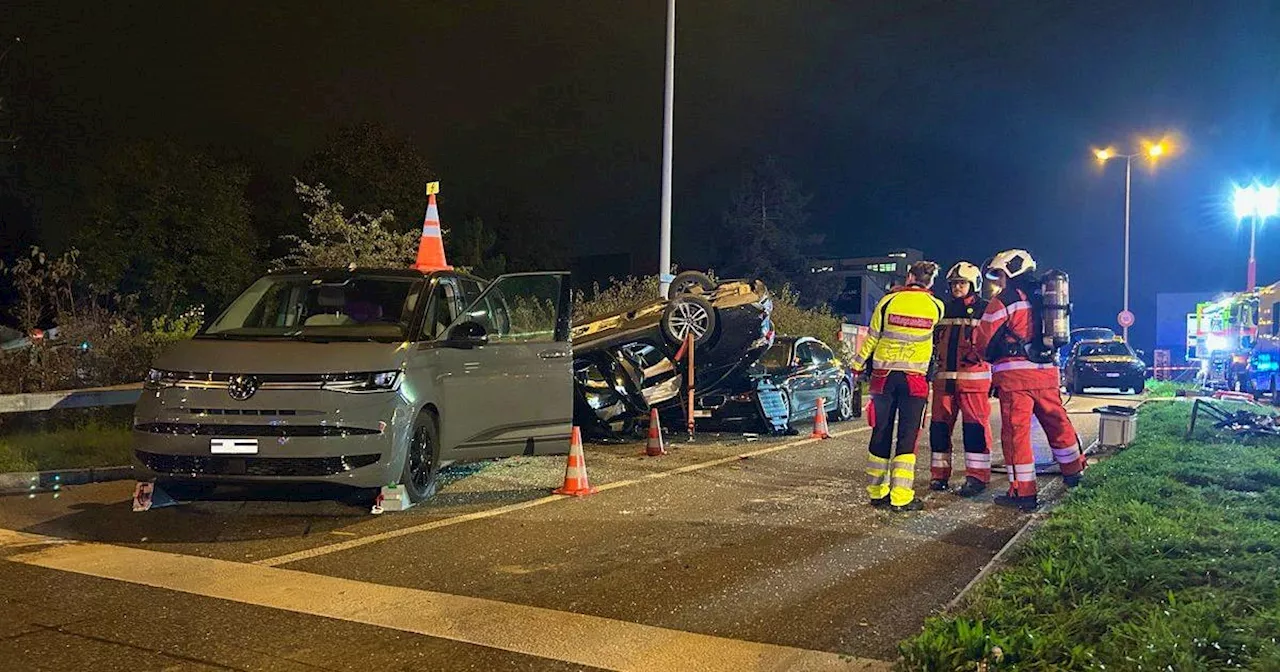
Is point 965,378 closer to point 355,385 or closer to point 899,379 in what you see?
point 899,379

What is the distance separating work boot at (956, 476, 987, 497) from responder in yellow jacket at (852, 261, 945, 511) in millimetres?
696

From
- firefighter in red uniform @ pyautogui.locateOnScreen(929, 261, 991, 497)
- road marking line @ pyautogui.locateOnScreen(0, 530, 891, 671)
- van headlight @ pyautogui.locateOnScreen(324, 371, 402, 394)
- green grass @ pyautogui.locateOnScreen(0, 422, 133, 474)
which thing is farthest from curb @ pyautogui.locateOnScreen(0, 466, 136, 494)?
firefighter in red uniform @ pyautogui.locateOnScreen(929, 261, 991, 497)

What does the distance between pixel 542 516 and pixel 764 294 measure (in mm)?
5297

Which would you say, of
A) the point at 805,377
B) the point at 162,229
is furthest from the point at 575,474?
the point at 162,229

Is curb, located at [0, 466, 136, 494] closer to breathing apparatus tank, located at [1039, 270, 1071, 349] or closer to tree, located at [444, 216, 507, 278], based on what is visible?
breathing apparatus tank, located at [1039, 270, 1071, 349]

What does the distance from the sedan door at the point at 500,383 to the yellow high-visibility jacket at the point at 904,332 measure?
2540mm

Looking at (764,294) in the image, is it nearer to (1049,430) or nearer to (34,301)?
(1049,430)

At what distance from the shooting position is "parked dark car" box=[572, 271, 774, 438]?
1073 centimetres

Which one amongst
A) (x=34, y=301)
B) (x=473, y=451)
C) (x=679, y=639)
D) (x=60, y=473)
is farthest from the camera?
(x=34, y=301)

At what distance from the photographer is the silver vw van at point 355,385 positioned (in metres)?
6.32

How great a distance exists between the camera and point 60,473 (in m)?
8.38

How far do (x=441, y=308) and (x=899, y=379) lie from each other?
12.1 feet

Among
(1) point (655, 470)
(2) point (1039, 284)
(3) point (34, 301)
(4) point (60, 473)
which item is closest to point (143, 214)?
(3) point (34, 301)

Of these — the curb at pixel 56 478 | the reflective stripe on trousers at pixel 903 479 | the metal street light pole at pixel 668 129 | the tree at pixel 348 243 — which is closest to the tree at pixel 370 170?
the tree at pixel 348 243
